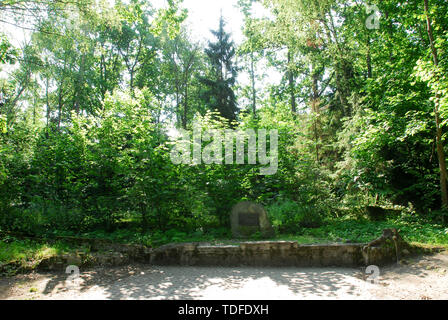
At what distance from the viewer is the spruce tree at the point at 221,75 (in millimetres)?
22984

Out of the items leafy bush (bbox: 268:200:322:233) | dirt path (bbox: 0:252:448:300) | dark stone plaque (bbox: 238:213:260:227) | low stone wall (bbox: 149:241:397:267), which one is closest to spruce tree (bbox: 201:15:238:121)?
leafy bush (bbox: 268:200:322:233)

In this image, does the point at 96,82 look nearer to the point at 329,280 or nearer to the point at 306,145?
the point at 306,145

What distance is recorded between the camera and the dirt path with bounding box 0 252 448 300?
4.44 m

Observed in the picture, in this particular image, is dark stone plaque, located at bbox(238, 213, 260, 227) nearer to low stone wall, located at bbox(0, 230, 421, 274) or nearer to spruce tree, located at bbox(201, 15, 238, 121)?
low stone wall, located at bbox(0, 230, 421, 274)

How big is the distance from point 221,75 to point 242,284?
21.4 meters

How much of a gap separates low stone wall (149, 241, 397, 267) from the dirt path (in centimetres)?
29

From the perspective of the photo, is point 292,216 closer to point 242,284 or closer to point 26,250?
point 242,284

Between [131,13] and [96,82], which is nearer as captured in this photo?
[131,13]

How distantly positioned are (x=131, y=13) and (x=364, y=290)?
31.8 feet

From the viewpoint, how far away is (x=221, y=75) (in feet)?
79.6

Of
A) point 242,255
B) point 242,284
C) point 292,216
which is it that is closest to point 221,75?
point 292,216

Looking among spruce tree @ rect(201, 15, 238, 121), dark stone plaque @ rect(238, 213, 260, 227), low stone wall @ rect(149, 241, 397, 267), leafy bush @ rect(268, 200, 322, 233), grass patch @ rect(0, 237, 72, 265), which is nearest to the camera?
grass patch @ rect(0, 237, 72, 265)

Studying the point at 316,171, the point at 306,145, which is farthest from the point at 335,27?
the point at 316,171

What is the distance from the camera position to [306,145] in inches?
444
